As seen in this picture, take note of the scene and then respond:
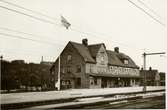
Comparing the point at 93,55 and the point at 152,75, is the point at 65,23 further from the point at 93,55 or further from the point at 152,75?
the point at 93,55

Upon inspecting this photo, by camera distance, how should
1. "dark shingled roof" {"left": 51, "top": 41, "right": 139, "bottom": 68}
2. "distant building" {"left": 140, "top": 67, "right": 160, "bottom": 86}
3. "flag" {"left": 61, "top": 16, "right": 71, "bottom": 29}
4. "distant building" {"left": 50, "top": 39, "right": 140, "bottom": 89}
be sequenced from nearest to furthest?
"flag" {"left": 61, "top": 16, "right": 71, "bottom": 29} < "distant building" {"left": 140, "top": 67, "right": 160, "bottom": 86} < "dark shingled roof" {"left": 51, "top": 41, "right": 139, "bottom": 68} < "distant building" {"left": 50, "top": 39, "right": 140, "bottom": 89}

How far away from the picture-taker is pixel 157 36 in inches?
270

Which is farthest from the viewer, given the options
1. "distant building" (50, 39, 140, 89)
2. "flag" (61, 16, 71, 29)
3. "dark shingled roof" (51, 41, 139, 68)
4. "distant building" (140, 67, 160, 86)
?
"distant building" (50, 39, 140, 89)

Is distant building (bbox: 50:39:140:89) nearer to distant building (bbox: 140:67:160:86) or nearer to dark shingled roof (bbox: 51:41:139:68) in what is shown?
dark shingled roof (bbox: 51:41:139:68)

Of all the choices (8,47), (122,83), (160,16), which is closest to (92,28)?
(160,16)

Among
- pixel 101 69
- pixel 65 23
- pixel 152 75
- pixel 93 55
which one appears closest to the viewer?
pixel 65 23

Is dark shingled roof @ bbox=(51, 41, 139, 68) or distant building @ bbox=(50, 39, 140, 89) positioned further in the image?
distant building @ bbox=(50, 39, 140, 89)

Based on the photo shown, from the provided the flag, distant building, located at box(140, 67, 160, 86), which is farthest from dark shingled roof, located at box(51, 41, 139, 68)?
the flag

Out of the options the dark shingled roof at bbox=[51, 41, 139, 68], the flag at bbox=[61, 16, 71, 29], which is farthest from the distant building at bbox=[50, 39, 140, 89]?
the flag at bbox=[61, 16, 71, 29]

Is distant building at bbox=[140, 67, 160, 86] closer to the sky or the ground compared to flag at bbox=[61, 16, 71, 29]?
closer to the ground

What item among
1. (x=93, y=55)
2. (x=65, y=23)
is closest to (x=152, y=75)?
(x=93, y=55)

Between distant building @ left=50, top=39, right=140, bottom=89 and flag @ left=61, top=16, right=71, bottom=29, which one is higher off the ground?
flag @ left=61, top=16, right=71, bottom=29

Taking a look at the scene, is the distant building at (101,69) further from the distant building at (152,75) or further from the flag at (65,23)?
the flag at (65,23)

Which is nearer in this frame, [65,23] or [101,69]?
[65,23]
